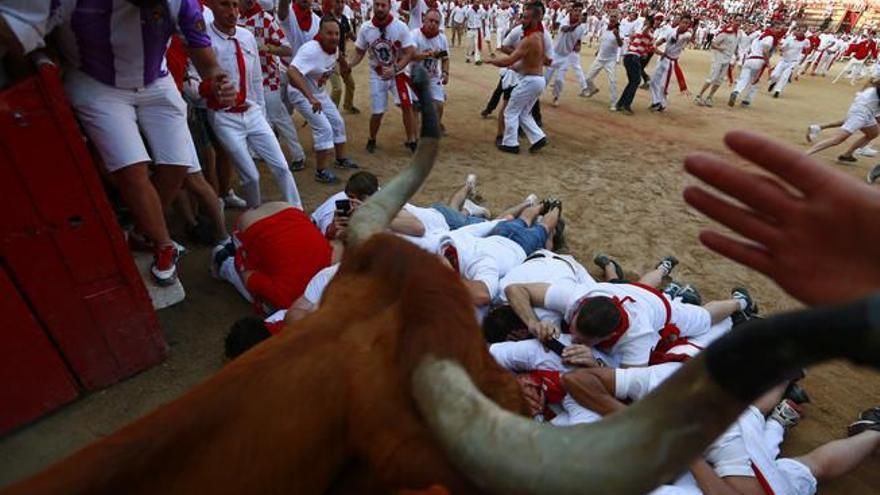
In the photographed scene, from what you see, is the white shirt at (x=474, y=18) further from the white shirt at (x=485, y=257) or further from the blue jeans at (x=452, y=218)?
the white shirt at (x=485, y=257)

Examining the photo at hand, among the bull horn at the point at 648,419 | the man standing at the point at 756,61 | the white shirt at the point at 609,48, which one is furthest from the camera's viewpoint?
the man standing at the point at 756,61

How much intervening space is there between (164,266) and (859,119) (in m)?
12.2

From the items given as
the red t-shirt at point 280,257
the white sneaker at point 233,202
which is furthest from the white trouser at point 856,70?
the red t-shirt at point 280,257

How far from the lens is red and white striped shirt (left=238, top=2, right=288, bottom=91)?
7.22m

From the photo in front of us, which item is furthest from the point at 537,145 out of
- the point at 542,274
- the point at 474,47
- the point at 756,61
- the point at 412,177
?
the point at 474,47

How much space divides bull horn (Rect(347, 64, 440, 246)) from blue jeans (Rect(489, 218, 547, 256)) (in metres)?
3.70

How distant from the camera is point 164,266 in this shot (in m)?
4.58

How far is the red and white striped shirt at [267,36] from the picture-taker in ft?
23.7

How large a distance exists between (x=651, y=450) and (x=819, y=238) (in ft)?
2.64

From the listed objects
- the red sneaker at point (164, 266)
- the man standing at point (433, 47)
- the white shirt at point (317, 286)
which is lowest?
the red sneaker at point (164, 266)

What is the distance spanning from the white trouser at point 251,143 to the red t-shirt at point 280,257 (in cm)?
124

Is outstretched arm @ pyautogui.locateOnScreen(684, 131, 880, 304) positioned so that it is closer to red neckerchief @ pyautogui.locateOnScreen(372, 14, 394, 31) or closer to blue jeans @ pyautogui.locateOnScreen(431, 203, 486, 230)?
blue jeans @ pyautogui.locateOnScreen(431, 203, 486, 230)

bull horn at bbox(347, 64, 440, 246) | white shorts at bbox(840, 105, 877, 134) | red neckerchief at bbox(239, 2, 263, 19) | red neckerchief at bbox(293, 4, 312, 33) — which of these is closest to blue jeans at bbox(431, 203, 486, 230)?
bull horn at bbox(347, 64, 440, 246)

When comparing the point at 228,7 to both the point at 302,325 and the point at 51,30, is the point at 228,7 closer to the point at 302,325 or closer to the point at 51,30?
the point at 51,30
